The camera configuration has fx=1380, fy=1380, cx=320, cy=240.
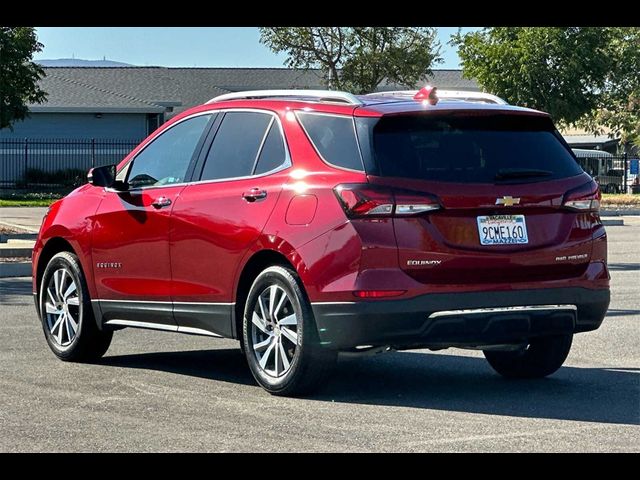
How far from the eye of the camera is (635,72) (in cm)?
6316

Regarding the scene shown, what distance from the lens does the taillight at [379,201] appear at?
8.10m

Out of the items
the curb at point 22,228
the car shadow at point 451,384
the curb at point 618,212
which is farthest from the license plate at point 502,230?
the curb at point 618,212

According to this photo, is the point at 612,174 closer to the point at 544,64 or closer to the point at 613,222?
the point at 544,64

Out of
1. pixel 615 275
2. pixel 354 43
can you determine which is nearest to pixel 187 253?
pixel 615 275

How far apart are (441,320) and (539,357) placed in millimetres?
1436

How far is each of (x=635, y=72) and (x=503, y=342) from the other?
5667cm

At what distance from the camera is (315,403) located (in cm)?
830

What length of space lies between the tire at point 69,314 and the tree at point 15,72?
25.3 metres

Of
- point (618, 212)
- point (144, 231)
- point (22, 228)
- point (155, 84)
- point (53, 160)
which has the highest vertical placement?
A: point (155, 84)

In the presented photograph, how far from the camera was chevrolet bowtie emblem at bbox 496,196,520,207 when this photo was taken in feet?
27.5

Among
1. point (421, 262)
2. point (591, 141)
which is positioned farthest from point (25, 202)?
point (591, 141)

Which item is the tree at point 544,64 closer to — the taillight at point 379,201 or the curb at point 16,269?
the curb at point 16,269
